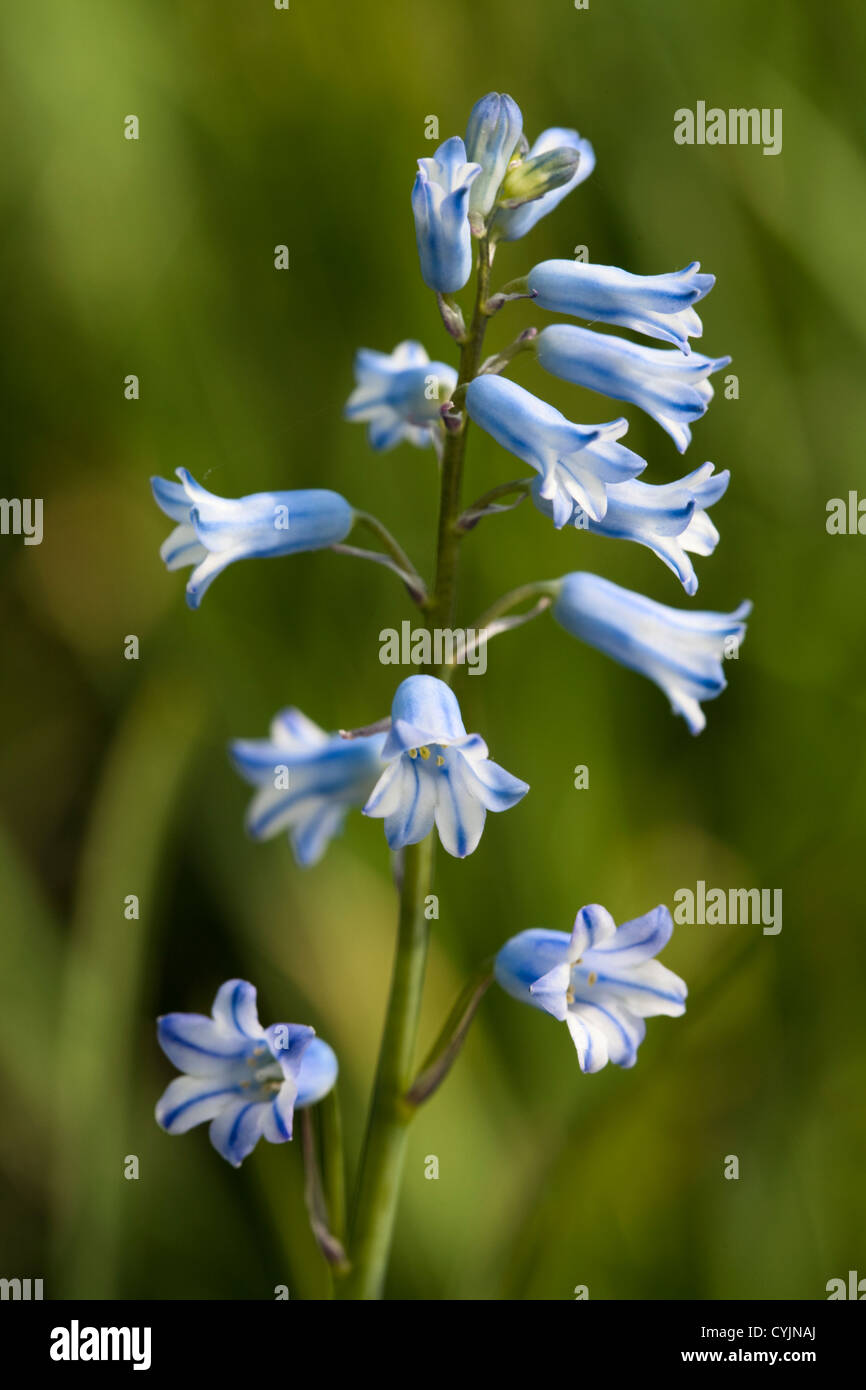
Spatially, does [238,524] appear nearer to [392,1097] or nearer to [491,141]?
[491,141]

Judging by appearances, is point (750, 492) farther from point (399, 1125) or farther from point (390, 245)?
point (399, 1125)

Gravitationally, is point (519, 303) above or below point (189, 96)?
below

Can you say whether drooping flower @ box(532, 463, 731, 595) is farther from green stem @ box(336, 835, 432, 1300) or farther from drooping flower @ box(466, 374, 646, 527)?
green stem @ box(336, 835, 432, 1300)

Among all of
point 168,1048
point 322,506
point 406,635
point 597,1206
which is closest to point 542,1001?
point 168,1048

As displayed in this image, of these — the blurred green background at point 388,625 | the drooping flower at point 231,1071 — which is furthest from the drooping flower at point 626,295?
the blurred green background at point 388,625

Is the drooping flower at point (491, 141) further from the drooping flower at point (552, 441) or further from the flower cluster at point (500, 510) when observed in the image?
the drooping flower at point (552, 441)

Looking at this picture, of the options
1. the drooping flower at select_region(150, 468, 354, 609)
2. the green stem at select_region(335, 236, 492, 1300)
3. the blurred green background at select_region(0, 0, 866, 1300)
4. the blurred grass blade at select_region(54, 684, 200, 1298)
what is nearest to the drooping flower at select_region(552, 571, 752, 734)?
the green stem at select_region(335, 236, 492, 1300)
